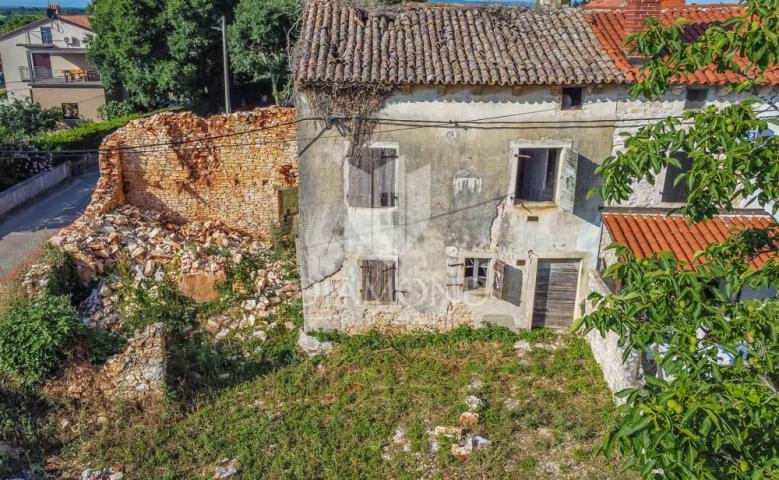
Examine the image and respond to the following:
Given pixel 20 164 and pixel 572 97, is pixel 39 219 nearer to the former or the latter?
pixel 20 164

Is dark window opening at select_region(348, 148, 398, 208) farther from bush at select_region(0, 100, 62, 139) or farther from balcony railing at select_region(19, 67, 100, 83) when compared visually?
balcony railing at select_region(19, 67, 100, 83)

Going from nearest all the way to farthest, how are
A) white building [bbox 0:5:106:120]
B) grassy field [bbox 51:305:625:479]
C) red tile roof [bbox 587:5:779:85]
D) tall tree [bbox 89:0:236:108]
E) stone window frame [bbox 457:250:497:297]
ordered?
1. grassy field [bbox 51:305:625:479]
2. red tile roof [bbox 587:5:779:85]
3. stone window frame [bbox 457:250:497:297]
4. tall tree [bbox 89:0:236:108]
5. white building [bbox 0:5:106:120]

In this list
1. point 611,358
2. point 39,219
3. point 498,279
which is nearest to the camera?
point 611,358


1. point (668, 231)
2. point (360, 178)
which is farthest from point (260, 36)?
point (668, 231)

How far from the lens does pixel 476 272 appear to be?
13.1 meters

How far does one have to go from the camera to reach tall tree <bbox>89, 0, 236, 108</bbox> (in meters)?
30.6

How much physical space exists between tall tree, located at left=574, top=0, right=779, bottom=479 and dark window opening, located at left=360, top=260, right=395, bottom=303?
26.0 ft

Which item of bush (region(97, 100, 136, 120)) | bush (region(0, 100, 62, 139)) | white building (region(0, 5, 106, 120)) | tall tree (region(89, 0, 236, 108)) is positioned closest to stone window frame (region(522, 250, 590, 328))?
tall tree (region(89, 0, 236, 108))

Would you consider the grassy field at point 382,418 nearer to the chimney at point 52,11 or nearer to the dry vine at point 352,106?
the dry vine at point 352,106

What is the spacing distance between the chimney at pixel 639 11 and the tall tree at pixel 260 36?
66.9 feet

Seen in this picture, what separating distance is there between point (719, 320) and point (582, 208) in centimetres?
801

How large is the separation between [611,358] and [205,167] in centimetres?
1292

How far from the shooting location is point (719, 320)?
4.69 meters

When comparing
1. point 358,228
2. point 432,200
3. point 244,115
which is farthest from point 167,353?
point 244,115
